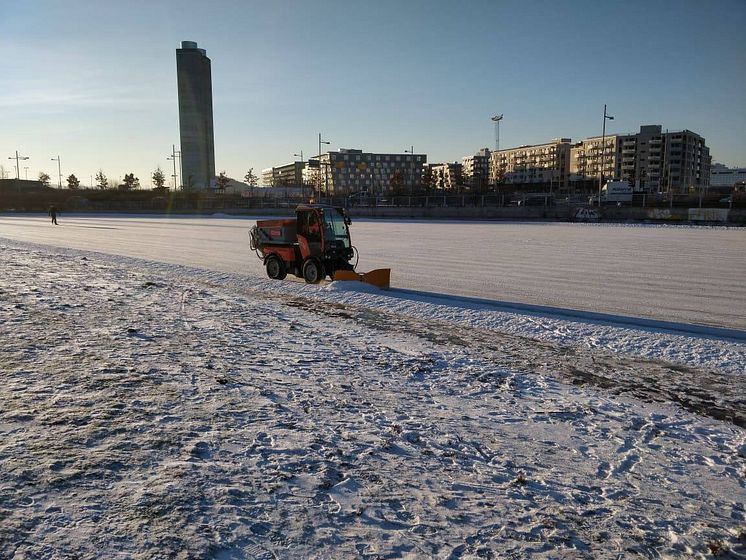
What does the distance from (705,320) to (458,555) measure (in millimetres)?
8564

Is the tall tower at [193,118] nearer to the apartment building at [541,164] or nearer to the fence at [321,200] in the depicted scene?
the fence at [321,200]

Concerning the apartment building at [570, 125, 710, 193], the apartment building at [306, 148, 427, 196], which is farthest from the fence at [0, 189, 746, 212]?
the apartment building at [306, 148, 427, 196]

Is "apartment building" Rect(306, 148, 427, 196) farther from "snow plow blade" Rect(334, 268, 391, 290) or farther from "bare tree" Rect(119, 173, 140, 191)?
"snow plow blade" Rect(334, 268, 391, 290)

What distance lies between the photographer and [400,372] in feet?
21.1

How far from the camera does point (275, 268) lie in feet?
47.8

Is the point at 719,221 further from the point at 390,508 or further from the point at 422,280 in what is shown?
the point at 390,508

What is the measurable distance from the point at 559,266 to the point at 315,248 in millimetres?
7957

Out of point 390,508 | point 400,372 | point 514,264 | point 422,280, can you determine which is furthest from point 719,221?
point 390,508

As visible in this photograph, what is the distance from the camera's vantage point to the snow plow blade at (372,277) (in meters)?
13.0

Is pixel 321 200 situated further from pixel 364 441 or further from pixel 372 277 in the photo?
pixel 364 441

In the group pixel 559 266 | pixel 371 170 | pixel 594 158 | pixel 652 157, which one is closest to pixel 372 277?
pixel 559 266

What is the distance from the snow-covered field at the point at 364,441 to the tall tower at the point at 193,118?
157 m

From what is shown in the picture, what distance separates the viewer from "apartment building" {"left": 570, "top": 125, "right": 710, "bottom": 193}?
14038 cm

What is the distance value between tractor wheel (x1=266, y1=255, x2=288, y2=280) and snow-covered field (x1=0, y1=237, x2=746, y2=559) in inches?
225
